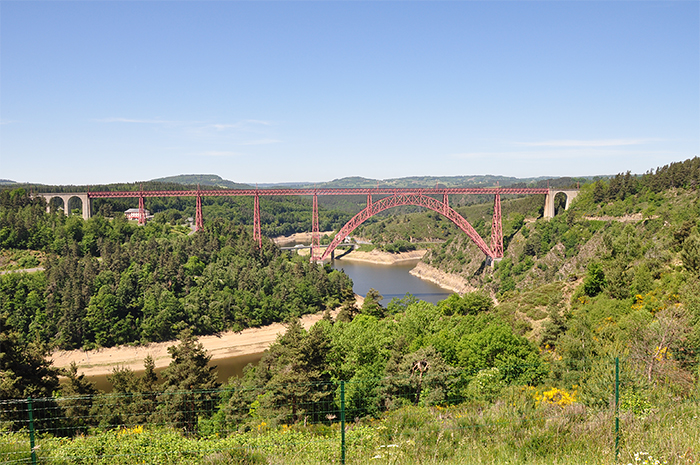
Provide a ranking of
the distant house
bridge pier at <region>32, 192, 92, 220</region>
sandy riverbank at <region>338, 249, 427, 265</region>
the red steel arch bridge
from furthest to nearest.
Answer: sandy riverbank at <region>338, 249, 427, 265</region> → the distant house → bridge pier at <region>32, 192, 92, 220</region> → the red steel arch bridge

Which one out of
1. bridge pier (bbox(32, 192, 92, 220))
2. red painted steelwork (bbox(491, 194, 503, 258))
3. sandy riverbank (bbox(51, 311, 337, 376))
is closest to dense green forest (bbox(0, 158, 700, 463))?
sandy riverbank (bbox(51, 311, 337, 376))

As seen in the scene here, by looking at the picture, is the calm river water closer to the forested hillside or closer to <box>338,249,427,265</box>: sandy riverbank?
<box>338,249,427,265</box>: sandy riverbank

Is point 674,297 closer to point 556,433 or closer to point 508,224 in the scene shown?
point 556,433

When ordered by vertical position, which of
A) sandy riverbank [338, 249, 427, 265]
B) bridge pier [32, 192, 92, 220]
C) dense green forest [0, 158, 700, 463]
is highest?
bridge pier [32, 192, 92, 220]

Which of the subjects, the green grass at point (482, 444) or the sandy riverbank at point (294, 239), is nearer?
the green grass at point (482, 444)

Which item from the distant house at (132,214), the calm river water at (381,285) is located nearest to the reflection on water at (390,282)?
the calm river water at (381,285)

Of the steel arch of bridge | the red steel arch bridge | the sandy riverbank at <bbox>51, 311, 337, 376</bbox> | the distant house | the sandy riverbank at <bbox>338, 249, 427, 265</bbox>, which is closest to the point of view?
the sandy riverbank at <bbox>51, 311, 337, 376</bbox>

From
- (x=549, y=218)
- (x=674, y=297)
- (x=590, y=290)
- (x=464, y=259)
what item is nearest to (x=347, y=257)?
(x=464, y=259)

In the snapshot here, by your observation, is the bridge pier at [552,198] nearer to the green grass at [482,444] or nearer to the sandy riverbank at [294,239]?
the green grass at [482,444]
